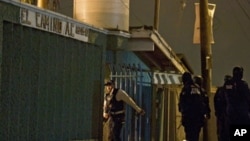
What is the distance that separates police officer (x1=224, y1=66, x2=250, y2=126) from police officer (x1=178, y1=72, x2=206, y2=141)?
696 mm

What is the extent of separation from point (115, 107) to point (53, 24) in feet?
10.6

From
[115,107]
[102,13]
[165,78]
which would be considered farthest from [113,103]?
[165,78]

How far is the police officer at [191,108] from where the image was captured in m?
14.4

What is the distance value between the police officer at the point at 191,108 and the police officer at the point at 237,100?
696 millimetres

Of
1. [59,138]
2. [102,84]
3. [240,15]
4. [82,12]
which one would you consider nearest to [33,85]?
[59,138]

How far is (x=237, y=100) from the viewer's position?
48.2 ft

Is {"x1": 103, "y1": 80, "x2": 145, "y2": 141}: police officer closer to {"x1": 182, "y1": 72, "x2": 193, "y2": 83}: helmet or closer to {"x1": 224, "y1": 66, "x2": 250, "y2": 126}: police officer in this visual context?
{"x1": 182, "y1": 72, "x2": 193, "y2": 83}: helmet

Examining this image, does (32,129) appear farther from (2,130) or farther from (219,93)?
(219,93)

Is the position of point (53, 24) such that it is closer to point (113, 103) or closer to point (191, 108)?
point (113, 103)

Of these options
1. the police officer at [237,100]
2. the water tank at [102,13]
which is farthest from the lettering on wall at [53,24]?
the police officer at [237,100]

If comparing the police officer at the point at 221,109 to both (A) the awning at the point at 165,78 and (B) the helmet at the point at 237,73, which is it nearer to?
(B) the helmet at the point at 237,73

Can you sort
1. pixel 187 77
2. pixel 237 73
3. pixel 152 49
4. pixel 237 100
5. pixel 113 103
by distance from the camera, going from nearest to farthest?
pixel 187 77, pixel 237 73, pixel 237 100, pixel 113 103, pixel 152 49

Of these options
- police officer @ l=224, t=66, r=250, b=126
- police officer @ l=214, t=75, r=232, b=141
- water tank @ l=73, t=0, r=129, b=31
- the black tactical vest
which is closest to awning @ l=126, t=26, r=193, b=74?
water tank @ l=73, t=0, r=129, b=31

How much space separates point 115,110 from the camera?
14.8 metres
